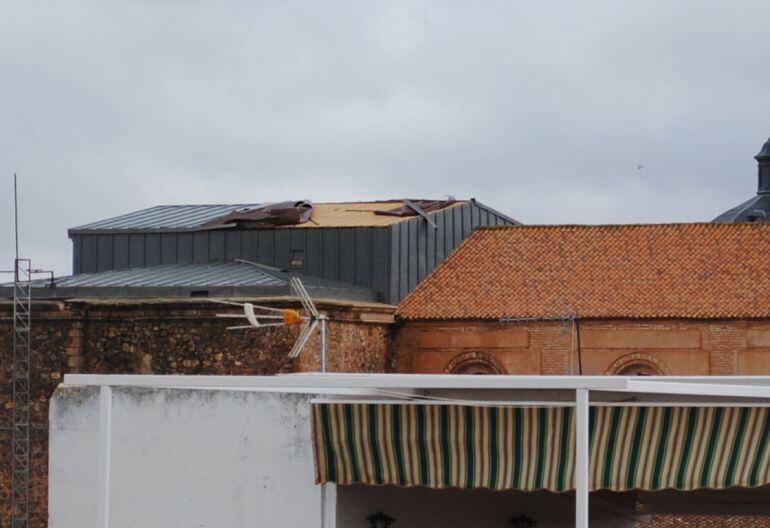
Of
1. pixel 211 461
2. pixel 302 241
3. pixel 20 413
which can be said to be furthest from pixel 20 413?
pixel 211 461

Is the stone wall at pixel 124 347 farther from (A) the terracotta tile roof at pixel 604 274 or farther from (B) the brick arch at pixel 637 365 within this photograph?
(B) the brick arch at pixel 637 365

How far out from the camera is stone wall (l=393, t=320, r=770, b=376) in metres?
29.0

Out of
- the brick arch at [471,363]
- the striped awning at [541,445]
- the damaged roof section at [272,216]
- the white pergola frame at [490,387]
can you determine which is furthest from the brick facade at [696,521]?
the white pergola frame at [490,387]

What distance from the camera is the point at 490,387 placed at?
9.29m

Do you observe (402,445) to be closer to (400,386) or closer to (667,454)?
(400,386)

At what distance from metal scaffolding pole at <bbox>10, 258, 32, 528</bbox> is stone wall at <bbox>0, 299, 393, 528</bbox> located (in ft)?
0.46

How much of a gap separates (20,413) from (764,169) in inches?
1255

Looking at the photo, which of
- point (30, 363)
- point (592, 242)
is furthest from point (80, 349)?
point (592, 242)

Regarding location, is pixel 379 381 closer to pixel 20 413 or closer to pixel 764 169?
pixel 20 413

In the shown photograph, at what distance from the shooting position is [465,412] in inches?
399

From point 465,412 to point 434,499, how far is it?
286cm

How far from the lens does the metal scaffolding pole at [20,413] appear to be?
2642 centimetres

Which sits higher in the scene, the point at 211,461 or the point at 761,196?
the point at 761,196

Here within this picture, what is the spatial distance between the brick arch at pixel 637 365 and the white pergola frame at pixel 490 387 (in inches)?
770
